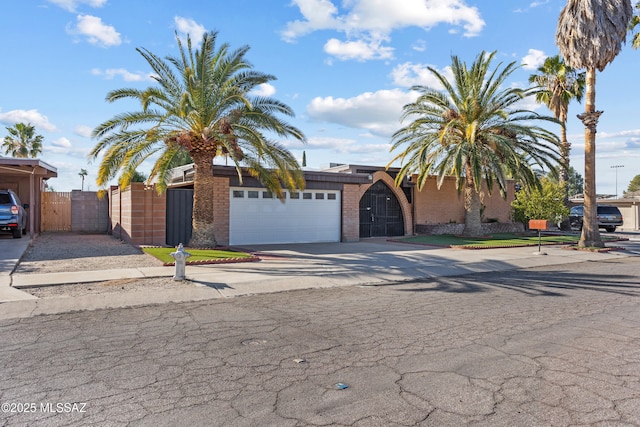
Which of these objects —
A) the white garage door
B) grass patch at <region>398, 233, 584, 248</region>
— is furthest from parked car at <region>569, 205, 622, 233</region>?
the white garage door

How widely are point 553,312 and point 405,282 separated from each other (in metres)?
3.76

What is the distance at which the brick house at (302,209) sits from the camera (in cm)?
1710

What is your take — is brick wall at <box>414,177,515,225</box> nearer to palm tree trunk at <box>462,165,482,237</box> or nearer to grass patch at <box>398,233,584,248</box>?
palm tree trunk at <box>462,165,482,237</box>

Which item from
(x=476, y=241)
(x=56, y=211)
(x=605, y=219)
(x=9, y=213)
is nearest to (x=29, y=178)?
(x=56, y=211)

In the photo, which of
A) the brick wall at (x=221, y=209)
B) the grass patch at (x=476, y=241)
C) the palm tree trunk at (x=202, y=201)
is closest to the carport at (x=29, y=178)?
the brick wall at (x=221, y=209)

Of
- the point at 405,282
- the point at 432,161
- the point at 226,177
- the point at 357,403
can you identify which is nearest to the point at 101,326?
the point at 357,403

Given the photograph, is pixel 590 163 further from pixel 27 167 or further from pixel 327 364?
pixel 27 167

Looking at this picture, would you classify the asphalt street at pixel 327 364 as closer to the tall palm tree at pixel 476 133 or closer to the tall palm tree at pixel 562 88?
the tall palm tree at pixel 476 133

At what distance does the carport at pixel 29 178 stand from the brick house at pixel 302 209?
304cm

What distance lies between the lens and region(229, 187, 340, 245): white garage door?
61.0ft

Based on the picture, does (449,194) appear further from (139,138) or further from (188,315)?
(188,315)

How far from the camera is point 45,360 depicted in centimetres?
509

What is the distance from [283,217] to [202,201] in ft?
16.3

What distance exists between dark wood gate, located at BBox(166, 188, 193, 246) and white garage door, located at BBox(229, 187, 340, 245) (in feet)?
5.22
